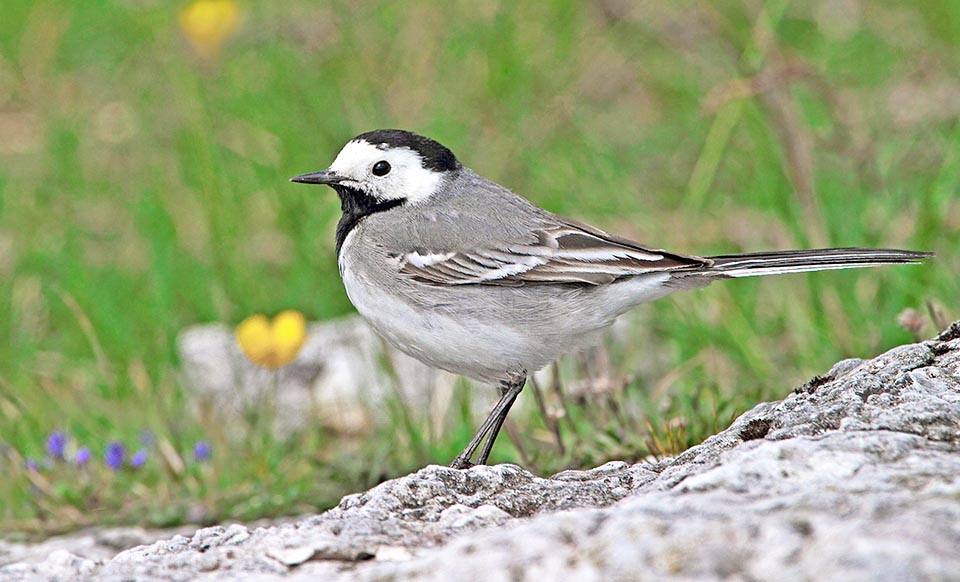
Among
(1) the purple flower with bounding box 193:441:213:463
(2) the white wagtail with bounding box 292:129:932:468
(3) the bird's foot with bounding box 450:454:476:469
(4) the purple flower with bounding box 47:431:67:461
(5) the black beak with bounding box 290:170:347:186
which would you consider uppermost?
(5) the black beak with bounding box 290:170:347:186

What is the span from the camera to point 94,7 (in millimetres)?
9945

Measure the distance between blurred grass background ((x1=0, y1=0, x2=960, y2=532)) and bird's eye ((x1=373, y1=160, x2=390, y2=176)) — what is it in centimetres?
98

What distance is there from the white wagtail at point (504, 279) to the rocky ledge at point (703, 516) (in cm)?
84

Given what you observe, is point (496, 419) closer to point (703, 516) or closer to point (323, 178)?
point (323, 178)

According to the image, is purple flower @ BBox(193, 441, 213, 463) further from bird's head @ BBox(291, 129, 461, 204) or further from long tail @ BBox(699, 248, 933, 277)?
long tail @ BBox(699, 248, 933, 277)

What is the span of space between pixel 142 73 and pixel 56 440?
17.4 ft

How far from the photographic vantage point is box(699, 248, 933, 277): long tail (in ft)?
13.1

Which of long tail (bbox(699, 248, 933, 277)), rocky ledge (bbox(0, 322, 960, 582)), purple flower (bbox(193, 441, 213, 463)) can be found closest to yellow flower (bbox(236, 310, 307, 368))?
purple flower (bbox(193, 441, 213, 463))

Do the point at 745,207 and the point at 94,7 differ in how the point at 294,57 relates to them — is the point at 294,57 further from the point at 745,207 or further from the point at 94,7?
the point at 745,207

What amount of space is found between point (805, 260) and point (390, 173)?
161 cm

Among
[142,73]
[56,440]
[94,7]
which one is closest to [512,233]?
[56,440]

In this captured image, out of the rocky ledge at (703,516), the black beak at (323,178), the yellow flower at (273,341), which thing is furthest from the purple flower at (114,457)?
the rocky ledge at (703,516)

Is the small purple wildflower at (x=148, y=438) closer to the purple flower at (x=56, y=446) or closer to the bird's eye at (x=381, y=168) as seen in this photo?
the purple flower at (x=56, y=446)

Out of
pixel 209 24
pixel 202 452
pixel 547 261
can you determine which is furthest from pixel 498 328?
pixel 209 24
